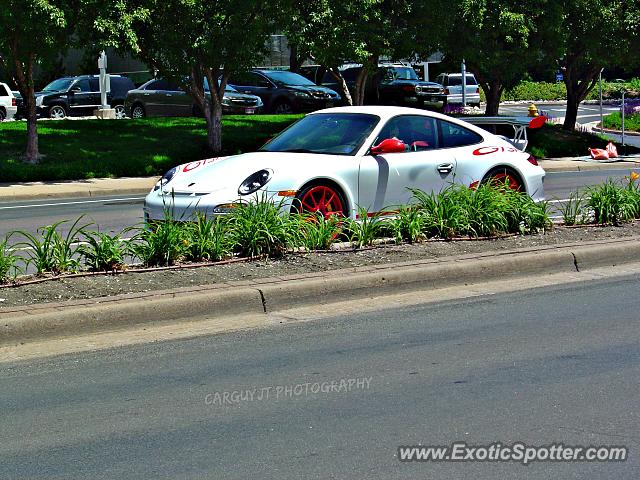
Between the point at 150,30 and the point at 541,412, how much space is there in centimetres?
2003

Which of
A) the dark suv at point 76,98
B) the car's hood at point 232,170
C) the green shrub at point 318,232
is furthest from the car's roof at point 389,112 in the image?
the dark suv at point 76,98

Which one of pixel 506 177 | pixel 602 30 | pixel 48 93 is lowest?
pixel 506 177

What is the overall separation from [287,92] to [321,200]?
2256cm

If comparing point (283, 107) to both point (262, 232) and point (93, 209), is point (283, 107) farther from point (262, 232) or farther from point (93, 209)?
point (262, 232)

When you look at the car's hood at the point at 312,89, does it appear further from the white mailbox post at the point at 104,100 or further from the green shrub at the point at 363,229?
the green shrub at the point at 363,229

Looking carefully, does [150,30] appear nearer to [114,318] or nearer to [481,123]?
[481,123]

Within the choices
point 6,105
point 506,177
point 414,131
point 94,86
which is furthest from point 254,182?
point 94,86

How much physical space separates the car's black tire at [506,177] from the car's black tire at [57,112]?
98.2ft

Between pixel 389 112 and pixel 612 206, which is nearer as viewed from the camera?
pixel 612 206

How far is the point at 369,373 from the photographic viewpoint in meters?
6.53

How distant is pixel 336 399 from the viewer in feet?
19.8

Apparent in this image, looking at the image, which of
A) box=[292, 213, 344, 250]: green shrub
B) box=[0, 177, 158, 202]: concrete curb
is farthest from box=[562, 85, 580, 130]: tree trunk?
box=[292, 213, 344, 250]: green shrub

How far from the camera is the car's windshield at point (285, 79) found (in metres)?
33.3

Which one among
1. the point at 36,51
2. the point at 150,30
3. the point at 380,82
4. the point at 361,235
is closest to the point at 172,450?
the point at 361,235
